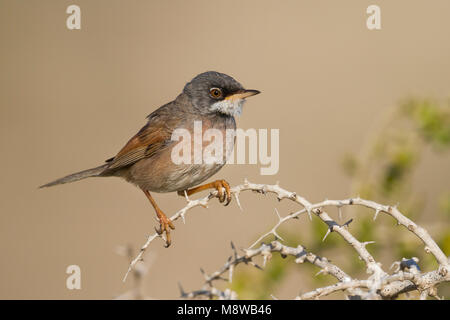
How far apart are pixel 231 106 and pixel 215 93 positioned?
0.20 meters

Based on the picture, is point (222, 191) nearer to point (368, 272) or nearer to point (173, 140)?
point (173, 140)

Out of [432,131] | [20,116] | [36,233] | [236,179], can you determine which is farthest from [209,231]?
[432,131]

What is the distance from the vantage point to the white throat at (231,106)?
464cm

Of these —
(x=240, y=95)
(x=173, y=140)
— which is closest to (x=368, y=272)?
(x=240, y=95)

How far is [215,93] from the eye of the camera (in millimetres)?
4754

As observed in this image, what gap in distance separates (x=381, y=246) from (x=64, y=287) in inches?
228

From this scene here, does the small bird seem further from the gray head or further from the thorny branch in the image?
the thorny branch

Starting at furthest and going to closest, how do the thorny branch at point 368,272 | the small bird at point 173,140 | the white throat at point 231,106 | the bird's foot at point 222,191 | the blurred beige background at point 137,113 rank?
the blurred beige background at point 137,113 < the white throat at point 231,106 < the small bird at point 173,140 < the bird's foot at point 222,191 < the thorny branch at point 368,272

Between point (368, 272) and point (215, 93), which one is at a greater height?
point (215, 93)

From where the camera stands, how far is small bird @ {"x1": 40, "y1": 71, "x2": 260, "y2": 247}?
4435 millimetres

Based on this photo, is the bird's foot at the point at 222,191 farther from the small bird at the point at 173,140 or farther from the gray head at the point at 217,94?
the gray head at the point at 217,94

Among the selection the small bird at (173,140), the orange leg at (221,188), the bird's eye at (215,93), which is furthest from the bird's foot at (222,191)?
the bird's eye at (215,93)

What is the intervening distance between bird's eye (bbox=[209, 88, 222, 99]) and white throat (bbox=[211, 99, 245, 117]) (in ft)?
0.27

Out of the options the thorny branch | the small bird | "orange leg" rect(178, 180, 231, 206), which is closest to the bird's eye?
the small bird
